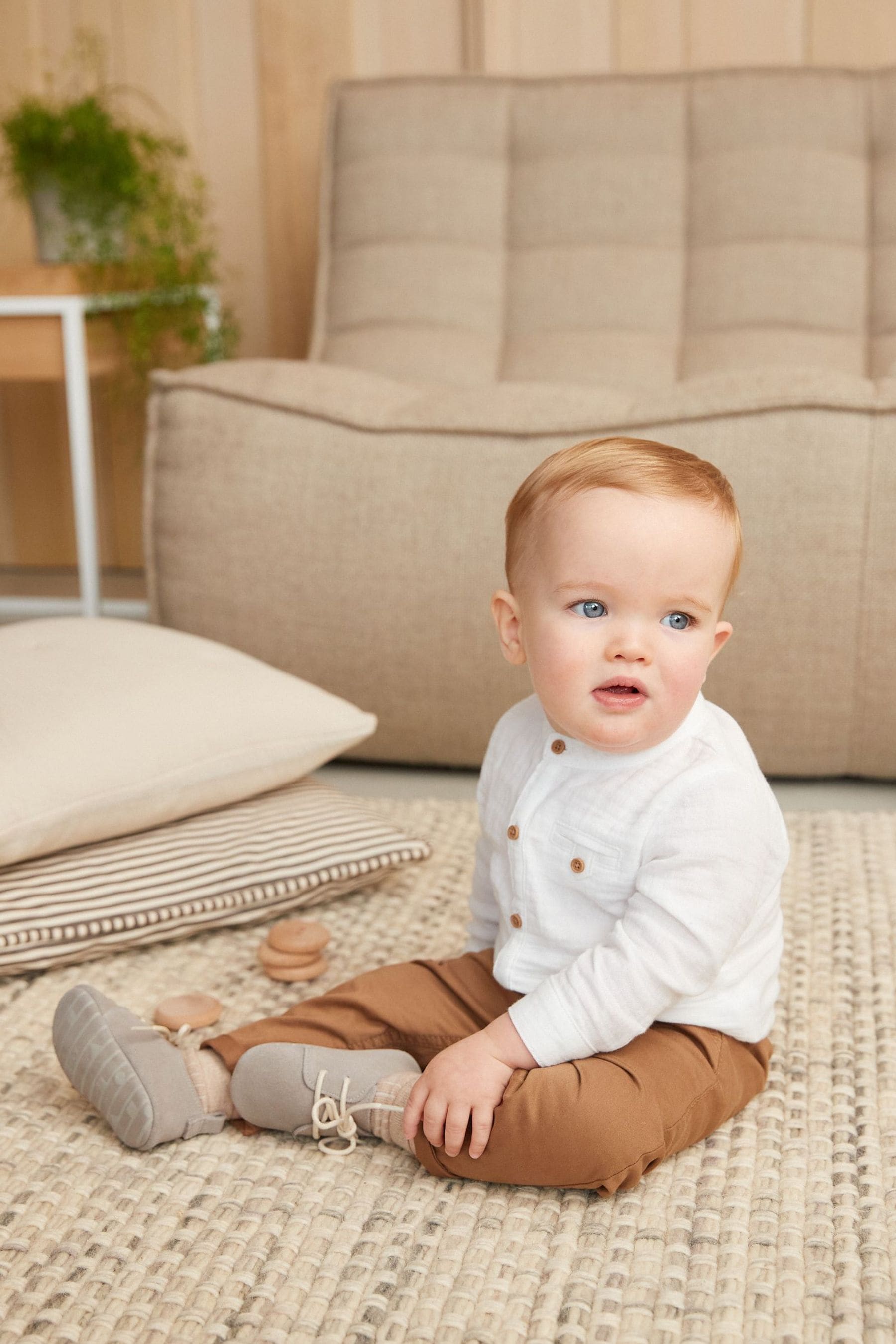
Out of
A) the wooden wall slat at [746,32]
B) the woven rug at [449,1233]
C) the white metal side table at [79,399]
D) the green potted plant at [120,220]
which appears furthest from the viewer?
the wooden wall slat at [746,32]

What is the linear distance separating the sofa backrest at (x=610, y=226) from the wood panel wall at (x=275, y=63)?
283 millimetres

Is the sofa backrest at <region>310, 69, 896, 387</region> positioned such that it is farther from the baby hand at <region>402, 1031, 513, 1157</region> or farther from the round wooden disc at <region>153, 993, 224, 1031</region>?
the baby hand at <region>402, 1031, 513, 1157</region>

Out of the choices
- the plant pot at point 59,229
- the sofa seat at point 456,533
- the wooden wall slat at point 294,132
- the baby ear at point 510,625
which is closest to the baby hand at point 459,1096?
the baby ear at point 510,625

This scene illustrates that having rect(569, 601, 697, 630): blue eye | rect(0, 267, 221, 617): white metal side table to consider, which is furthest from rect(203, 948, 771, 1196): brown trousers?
rect(0, 267, 221, 617): white metal side table

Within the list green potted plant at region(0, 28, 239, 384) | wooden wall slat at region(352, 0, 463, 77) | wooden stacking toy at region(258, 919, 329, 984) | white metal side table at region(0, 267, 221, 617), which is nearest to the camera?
wooden stacking toy at region(258, 919, 329, 984)

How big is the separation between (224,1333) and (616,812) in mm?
338

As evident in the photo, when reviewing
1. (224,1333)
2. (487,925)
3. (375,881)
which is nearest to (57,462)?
(375,881)

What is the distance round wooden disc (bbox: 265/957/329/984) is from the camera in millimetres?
977

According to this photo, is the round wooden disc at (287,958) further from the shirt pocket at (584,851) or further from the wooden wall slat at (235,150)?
the wooden wall slat at (235,150)

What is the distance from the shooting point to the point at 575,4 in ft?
6.86

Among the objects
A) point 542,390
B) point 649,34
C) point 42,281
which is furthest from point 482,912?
point 649,34

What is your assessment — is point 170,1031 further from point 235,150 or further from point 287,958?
point 235,150

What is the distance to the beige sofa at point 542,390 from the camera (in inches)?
50.6

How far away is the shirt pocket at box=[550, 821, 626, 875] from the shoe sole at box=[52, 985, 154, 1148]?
28 cm
